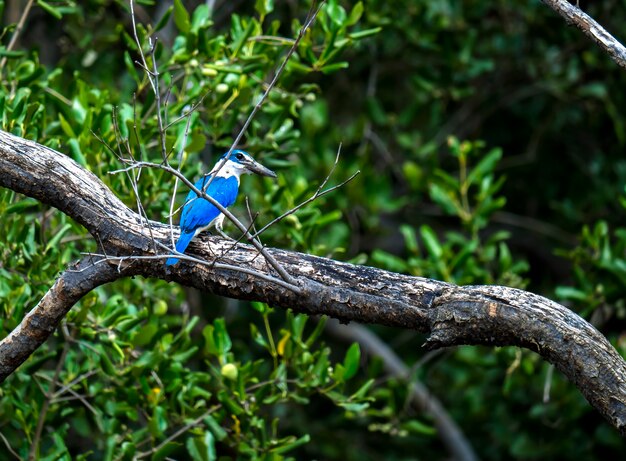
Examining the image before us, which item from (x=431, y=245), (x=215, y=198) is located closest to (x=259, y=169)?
(x=215, y=198)

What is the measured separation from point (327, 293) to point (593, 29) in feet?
4.44

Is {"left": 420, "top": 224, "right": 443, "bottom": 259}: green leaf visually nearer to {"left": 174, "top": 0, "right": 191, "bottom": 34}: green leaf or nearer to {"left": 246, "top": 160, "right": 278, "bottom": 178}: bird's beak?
{"left": 246, "top": 160, "right": 278, "bottom": 178}: bird's beak

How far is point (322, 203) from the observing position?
589 cm

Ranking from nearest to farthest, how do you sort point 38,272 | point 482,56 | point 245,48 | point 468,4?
1. point 38,272
2. point 245,48
3. point 468,4
4. point 482,56

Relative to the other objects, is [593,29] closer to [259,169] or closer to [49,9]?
[259,169]

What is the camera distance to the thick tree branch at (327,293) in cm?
364

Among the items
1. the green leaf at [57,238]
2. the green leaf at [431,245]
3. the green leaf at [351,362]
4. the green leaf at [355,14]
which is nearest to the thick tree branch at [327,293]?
the green leaf at [57,238]

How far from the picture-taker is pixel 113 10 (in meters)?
7.33

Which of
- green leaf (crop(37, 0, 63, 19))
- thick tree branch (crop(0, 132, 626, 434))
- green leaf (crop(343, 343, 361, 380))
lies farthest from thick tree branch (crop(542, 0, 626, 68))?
green leaf (crop(37, 0, 63, 19))

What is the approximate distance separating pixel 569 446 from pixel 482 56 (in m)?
2.97

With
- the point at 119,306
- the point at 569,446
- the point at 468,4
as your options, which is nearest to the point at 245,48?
the point at 119,306

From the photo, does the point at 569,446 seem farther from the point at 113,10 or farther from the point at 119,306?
the point at 113,10

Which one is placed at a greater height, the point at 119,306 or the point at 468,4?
the point at 468,4

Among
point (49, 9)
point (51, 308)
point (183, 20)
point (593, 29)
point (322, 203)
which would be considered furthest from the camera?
point (322, 203)
